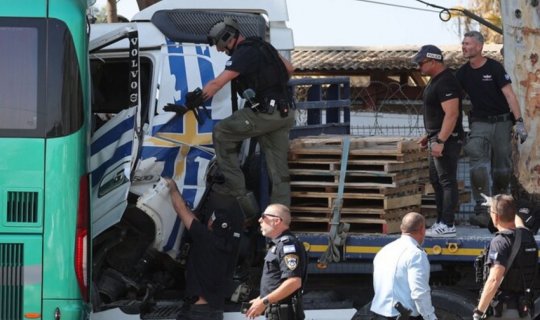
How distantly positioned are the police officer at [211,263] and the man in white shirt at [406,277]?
4.63ft

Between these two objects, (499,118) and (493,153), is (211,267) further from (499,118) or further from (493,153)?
(499,118)

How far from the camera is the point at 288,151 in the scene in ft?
29.5

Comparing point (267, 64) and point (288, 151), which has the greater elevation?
point (267, 64)

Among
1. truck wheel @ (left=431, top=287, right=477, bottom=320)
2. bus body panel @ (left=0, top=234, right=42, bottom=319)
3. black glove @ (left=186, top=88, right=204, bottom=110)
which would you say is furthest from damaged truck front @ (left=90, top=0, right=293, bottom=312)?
truck wheel @ (left=431, top=287, right=477, bottom=320)

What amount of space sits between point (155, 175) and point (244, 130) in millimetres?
760

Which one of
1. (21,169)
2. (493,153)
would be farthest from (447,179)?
(21,169)

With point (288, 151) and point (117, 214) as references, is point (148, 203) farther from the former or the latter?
point (288, 151)

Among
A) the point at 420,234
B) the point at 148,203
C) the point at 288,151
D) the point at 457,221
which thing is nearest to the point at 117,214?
the point at 148,203

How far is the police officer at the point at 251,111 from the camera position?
870cm

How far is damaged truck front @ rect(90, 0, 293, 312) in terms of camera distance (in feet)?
27.9

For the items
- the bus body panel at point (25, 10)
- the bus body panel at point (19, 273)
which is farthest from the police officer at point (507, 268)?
the bus body panel at point (25, 10)

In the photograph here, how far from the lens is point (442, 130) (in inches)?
356

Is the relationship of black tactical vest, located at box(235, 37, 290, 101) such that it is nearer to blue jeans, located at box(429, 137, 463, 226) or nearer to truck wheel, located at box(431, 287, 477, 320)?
blue jeans, located at box(429, 137, 463, 226)

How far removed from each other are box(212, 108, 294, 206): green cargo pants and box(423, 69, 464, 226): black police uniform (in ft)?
3.89
